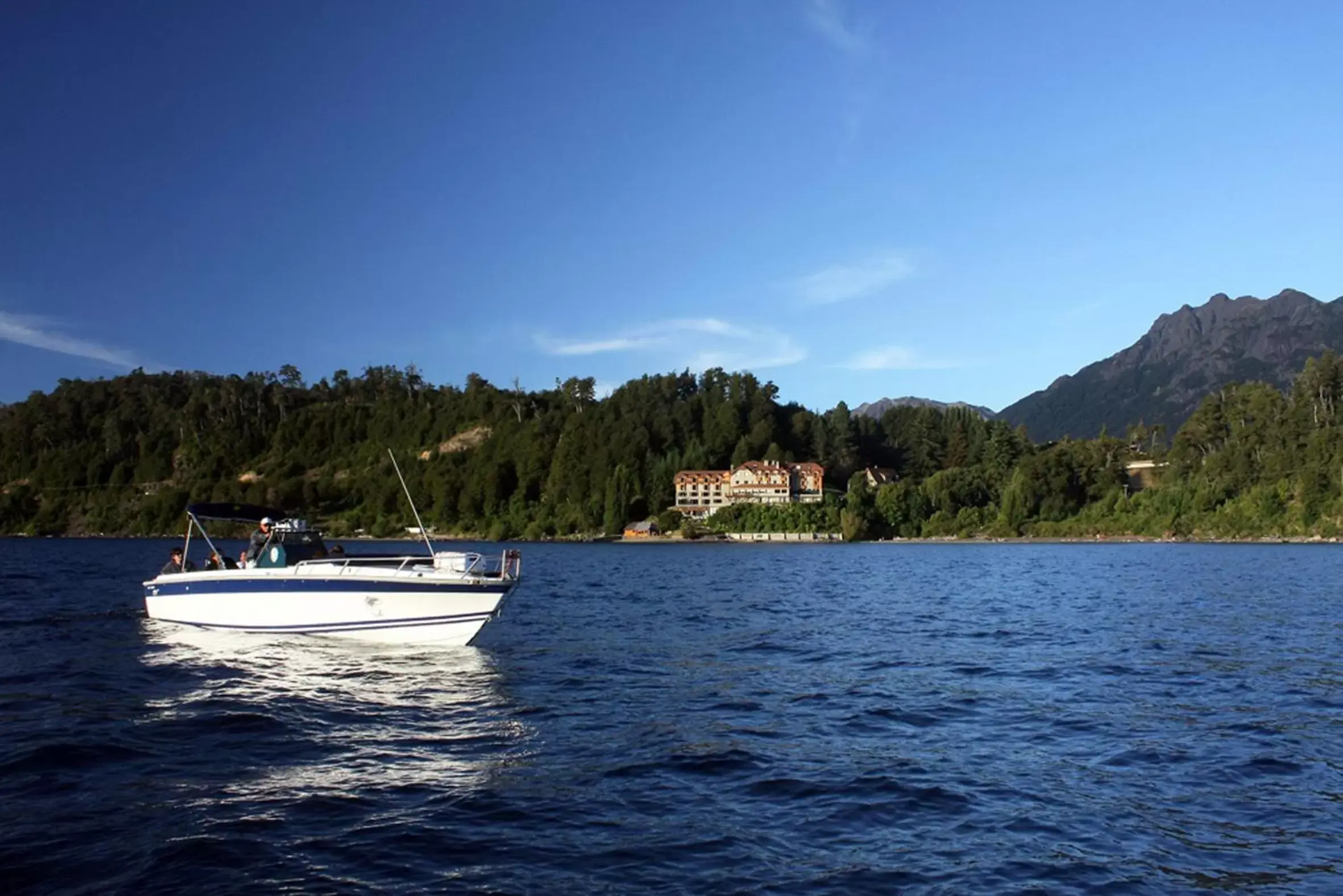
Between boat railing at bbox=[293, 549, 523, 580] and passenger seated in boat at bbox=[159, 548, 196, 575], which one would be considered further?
passenger seated in boat at bbox=[159, 548, 196, 575]

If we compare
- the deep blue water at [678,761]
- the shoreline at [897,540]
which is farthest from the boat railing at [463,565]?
the shoreline at [897,540]

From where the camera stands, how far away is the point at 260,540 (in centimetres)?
2705

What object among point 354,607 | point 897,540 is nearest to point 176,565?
point 354,607

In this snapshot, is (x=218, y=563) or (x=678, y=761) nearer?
(x=678, y=761)

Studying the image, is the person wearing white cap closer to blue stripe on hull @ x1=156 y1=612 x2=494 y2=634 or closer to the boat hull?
the boat hull

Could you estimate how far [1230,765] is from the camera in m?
13.7

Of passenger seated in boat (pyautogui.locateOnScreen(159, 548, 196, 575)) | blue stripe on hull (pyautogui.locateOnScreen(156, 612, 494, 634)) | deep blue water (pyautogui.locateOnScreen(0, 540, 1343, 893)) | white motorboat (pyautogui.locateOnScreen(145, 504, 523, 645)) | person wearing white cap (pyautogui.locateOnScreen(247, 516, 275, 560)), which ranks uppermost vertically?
Answer: person wearing white cap (pyautogui.locateOnScreen(247, 516, 275, 560))

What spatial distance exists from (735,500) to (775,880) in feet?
626

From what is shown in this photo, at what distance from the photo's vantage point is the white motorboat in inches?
945

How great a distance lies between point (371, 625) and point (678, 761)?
42.5 ft

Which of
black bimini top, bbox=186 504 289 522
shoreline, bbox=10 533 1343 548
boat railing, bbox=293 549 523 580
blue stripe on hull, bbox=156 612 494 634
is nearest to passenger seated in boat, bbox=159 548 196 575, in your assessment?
black bimini top, bbox=186 504 289 522

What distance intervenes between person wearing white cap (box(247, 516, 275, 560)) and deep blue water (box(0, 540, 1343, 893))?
7.20ft

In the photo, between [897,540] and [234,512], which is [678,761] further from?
[897,540]

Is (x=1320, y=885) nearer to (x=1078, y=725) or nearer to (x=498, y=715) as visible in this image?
(x=1078, y=725)
